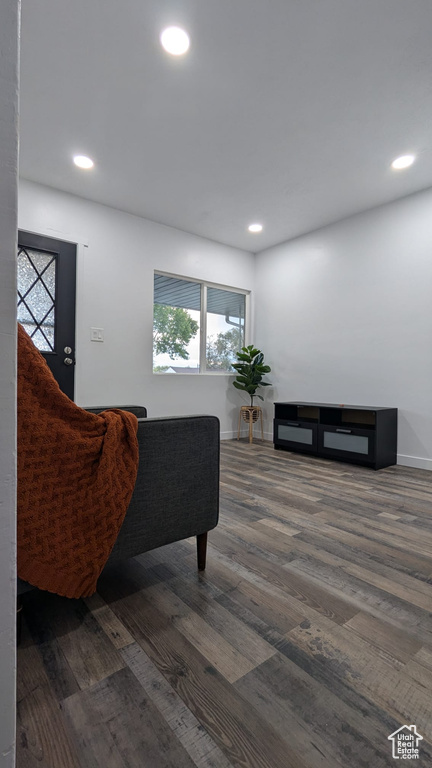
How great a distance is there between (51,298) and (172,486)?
8.96 feet

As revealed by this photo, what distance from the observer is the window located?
13.5 ft

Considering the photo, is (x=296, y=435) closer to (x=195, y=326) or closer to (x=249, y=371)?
(x=249, y=371)

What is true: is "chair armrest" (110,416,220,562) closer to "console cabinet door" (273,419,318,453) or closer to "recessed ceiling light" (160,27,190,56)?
"recessed ceiling light" (160,27,190,56)

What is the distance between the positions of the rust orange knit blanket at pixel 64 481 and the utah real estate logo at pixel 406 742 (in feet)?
2.69

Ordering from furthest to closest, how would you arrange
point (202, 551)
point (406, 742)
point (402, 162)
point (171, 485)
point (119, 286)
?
1. point (119, 286)
2. point (402, 162)
3. point (202, 551)
4. point (171, 485)
5. point (406, 742)

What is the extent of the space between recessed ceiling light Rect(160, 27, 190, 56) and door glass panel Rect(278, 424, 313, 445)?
3186mm

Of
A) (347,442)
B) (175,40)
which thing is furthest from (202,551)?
(175,40)

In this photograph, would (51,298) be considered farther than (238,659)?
Yes

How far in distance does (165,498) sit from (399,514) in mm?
1578

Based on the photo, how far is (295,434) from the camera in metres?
3.89

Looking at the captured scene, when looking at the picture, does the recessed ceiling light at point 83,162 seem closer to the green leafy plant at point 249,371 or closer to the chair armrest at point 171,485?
the green leafy plant at point 249,371

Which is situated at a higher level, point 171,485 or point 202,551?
point 171,485

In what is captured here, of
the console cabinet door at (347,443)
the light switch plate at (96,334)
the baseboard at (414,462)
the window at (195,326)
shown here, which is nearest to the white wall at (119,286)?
the light switch plate at (96,334)

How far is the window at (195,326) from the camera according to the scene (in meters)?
4.12
